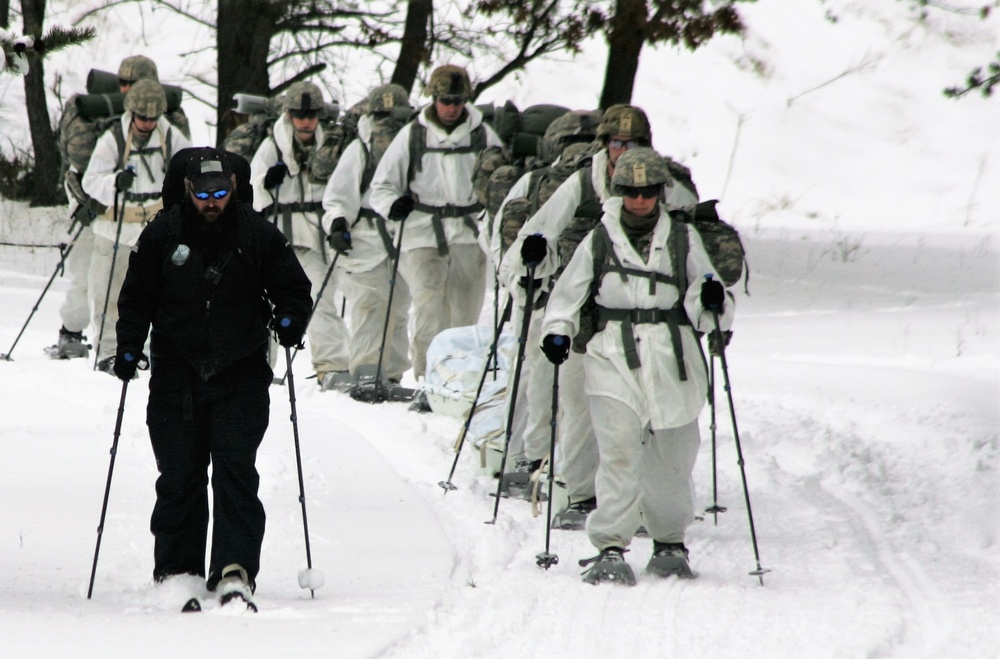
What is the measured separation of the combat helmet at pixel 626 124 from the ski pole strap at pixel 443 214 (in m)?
3.84

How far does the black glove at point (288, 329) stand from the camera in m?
6.04

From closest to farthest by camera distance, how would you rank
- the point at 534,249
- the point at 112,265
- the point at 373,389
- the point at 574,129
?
the point at 534,249
the point at 574,129
the point at 373,389
the point at 112,265

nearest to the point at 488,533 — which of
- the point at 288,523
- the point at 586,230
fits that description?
the point at 288,523

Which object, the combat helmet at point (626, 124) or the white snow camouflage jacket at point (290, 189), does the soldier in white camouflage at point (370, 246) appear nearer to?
the white snow camouflage jacket at point (290, 189)

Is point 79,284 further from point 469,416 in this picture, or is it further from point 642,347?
point 642,347

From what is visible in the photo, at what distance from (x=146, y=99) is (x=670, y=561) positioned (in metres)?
6.81

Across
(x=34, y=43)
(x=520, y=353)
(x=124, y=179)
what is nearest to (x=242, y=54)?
(x=124, y=179)

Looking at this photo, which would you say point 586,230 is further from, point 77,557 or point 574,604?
point 77,557

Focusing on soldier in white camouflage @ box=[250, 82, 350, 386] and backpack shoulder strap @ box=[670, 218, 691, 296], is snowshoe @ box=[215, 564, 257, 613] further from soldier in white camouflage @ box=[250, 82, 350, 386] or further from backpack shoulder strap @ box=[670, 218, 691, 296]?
soldier in white camouflage @ box=[250, 82, 350, 386]

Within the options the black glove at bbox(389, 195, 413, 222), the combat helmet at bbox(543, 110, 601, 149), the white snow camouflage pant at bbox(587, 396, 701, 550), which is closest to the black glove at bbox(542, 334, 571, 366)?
the white snow camouflage pant at bbox(587, 396, 701, 550)

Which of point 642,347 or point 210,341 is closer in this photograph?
point 210,341

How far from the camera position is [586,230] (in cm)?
754

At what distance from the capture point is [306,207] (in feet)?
41.2

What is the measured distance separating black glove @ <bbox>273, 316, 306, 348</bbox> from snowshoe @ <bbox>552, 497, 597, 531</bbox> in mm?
2510
